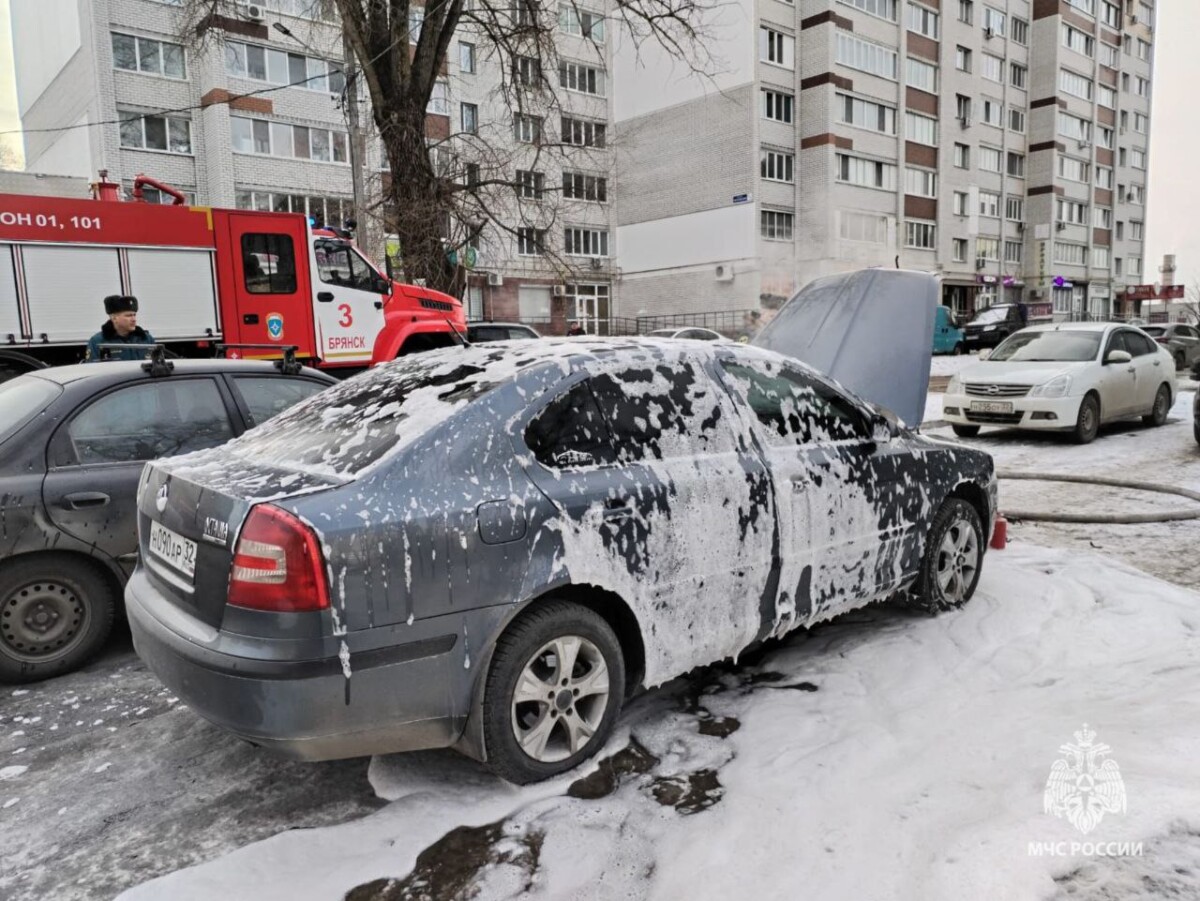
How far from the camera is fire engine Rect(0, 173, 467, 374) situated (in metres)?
10.9

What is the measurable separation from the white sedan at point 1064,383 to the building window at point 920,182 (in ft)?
113

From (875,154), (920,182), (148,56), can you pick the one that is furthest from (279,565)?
(920,182)

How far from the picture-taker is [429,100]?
A: 1349 cm

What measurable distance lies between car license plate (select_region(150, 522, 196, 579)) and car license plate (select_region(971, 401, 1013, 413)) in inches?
396

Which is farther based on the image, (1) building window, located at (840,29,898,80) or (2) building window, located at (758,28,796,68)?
(1) building window, located at (840,29,898,80)

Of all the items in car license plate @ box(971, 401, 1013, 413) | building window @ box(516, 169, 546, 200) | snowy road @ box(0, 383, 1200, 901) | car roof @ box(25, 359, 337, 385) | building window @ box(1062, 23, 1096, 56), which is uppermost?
building window @ box(1062, 23, 1096, 56)

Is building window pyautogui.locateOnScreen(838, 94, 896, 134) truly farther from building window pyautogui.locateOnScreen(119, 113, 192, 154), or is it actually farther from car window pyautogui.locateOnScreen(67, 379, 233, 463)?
car window pyautogui.locateOnScreen(67, 379, 233, 463)

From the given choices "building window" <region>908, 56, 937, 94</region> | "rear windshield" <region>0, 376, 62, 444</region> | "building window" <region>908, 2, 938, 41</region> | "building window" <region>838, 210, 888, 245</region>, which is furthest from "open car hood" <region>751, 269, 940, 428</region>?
"building window" <region>908, 2, 938, 41</region>

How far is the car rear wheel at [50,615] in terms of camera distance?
387 centimetres

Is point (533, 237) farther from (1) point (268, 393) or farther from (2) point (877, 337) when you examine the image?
(1) point (268, 393)

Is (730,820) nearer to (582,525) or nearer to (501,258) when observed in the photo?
(582,525)

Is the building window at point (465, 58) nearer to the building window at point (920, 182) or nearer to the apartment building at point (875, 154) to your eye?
the apartment building at point (875, 154)

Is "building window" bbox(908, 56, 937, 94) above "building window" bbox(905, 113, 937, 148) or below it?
above

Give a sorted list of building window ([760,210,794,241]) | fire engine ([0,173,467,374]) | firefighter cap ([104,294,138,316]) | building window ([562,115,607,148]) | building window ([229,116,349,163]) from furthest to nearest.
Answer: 1. building window ([562,115,607,148])
2. building window ([760,210,794,241])
3. building window ([229,116,349,163])
4. fire engine ([0,173,467,374])
5. firefighter cap ([104,294,138,316])
